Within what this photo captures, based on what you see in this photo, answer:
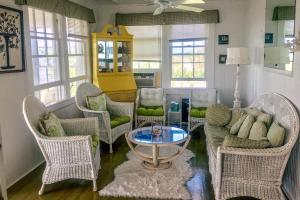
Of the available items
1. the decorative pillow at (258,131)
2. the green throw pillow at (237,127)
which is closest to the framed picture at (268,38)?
the green throw pillow at (237,127)

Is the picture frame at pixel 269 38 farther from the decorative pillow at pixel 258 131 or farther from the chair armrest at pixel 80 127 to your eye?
the chair armrest at pixel 80 127

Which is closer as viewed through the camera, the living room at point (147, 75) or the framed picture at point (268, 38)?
the living room at point (147, 75)

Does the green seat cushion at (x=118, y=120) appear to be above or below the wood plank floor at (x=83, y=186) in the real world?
above

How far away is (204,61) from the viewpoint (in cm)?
563

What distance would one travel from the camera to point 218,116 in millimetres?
3867

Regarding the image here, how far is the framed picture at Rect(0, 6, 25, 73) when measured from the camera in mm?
2902

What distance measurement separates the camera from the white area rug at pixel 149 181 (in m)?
2.90

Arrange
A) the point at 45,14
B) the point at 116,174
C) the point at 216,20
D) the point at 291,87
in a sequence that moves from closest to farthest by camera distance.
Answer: the point at 291,87 < the point at 116,174 < the point at 45,14 < the point at 216,20

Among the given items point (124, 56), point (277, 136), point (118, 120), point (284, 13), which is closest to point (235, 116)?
point (277, 136)

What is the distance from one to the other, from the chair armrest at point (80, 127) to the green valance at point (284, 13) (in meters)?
2.42

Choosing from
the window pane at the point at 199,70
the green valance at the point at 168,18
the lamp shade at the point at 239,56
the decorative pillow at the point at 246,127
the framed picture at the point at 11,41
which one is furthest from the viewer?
the window pane at the point at 199,70

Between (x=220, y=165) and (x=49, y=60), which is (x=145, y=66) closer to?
(x=49, y=60)

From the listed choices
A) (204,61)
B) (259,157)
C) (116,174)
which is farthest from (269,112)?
(204,61)

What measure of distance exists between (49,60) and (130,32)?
7.06 ft
